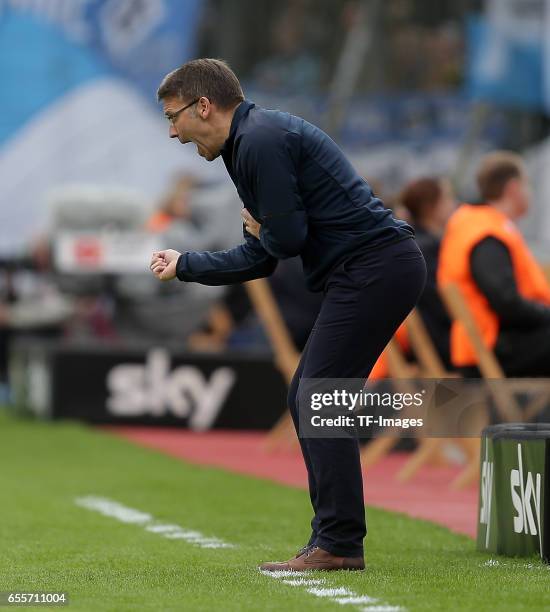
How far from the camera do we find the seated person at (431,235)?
31.7 feet

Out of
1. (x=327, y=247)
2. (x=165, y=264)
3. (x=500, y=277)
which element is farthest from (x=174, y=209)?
(x=327, y=247)

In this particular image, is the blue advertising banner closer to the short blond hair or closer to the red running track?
the red running track

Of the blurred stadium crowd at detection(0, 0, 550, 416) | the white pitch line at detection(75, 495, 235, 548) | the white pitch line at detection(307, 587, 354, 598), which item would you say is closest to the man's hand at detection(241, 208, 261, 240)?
the white pitch line at detection(307, 587, 354, 598)

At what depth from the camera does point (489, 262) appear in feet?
27.4

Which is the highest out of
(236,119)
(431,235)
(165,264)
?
(431,235)

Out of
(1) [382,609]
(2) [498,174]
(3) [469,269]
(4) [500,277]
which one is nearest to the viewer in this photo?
(1) [382,609]

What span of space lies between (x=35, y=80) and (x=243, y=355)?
5.08 meters

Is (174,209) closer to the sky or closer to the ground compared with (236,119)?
closer to the sky

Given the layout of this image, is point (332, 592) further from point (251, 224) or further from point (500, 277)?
point (500, 277)

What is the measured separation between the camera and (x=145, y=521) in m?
6.95

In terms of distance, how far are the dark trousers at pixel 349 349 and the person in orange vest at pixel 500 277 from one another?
308 cm

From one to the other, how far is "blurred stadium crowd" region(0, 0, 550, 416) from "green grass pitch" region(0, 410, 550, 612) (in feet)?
20.4

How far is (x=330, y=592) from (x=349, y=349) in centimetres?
86

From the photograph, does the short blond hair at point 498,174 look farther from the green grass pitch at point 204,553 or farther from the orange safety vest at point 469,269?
the green grass pitch at point 204,553
